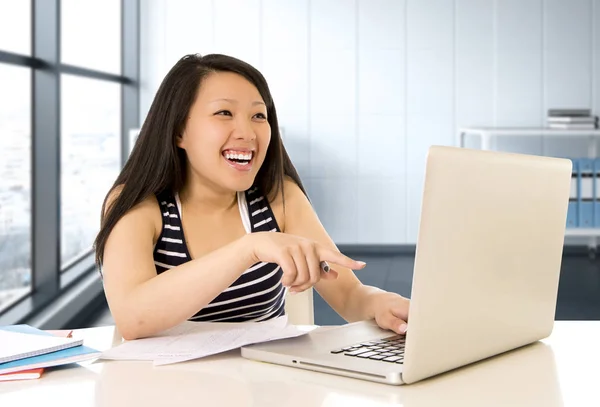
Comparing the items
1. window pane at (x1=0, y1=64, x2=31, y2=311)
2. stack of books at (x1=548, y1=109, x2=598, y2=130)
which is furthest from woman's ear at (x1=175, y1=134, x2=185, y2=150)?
stack of books at (x1=548, y1=109, x2=598, y2=130)

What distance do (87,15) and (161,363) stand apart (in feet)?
12.3

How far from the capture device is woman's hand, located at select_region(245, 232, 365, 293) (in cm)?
111

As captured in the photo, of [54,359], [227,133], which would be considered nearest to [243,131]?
[227,133]

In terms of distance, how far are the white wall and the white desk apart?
4.39 meters

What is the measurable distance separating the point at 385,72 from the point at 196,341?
4.45m

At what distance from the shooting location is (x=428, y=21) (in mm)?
5469

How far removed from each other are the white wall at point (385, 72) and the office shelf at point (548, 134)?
0.10 meters

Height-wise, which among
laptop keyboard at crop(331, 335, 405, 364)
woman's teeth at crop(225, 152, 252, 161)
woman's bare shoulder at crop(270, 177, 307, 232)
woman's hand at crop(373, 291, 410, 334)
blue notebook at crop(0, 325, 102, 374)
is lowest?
blue notebook at crop(0, 325, 102, 374)

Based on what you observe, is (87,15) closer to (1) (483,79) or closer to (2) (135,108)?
(2) (135,108)

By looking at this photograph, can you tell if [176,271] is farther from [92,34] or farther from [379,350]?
[92,34]

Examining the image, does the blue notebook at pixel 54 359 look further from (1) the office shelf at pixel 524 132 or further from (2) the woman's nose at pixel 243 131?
(1) the office shelf at pixel 524 132

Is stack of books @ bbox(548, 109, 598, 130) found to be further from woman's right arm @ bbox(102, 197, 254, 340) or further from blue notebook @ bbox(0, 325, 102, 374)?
blue notebook @ bbox(0, 325, 102, 374)

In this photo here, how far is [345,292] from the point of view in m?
1.51

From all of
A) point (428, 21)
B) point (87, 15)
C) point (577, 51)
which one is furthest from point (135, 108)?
point (577, 51)
